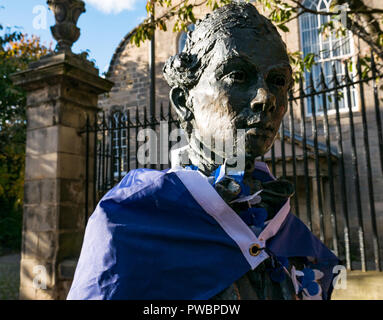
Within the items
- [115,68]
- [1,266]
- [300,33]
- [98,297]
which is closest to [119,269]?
[98,297]

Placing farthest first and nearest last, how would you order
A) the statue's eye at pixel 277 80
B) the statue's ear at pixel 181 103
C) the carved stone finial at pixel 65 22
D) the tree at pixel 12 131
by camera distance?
the tree at pixel 12 131 < the carved stone finial at pixel 65 22 < the statue's ear at pixel 181 103 < the statue's eye at pixel 277 80

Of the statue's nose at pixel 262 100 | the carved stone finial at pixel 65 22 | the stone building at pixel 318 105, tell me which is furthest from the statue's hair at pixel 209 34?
the carved stone finial at pixel 65 22

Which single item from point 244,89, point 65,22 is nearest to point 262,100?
point 244,89

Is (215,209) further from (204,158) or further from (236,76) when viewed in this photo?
(236,76)

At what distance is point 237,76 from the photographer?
3.92ft

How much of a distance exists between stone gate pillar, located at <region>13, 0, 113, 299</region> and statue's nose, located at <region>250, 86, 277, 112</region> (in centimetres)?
363

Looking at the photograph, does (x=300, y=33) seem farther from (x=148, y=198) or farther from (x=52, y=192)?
(x=148, y=198)

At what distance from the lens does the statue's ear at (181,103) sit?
1404 millimetres

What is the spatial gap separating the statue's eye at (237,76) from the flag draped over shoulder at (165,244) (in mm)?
379

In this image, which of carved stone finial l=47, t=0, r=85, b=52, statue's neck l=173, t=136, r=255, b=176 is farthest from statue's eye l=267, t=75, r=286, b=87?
carved stone finial l=47, t=0, r=85, b=52

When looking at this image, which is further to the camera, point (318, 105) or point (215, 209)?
point (318, 105)

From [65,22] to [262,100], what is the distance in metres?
4.31

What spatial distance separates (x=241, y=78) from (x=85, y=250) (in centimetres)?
83

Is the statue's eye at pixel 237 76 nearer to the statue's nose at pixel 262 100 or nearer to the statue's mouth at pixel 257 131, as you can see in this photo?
the statue's nose at pixel 262 100
